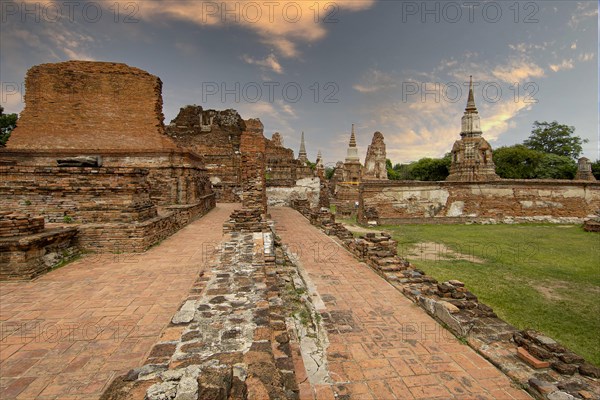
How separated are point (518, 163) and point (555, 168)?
352cm

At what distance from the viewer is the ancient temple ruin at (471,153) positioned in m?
19.0

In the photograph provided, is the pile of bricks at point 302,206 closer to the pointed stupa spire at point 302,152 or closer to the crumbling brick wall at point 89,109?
the crumbling brick wall at point 89,109

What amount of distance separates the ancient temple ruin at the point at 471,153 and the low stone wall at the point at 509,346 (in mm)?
15645

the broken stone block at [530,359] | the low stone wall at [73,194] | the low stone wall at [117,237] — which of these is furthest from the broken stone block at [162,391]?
the low stone wall at [73,194]

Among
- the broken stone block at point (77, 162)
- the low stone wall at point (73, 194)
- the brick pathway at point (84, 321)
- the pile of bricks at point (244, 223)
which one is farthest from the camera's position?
the pile of bricks at point (244, 223)

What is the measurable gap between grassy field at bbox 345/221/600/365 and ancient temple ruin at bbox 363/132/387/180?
39.6 ft

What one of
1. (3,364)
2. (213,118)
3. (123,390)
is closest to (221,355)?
(123,390)

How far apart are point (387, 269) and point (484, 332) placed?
2.45 meters

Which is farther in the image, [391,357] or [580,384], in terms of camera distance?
[391,357]

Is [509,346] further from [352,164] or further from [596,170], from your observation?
[596,170]

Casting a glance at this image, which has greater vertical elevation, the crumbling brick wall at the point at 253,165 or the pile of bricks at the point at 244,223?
the crumbling brick wall at the point at 253,165

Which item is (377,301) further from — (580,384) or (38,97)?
(38,97)

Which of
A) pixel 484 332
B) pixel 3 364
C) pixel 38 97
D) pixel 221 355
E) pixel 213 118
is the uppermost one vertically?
pixel 213 118

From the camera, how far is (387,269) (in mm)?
6215
